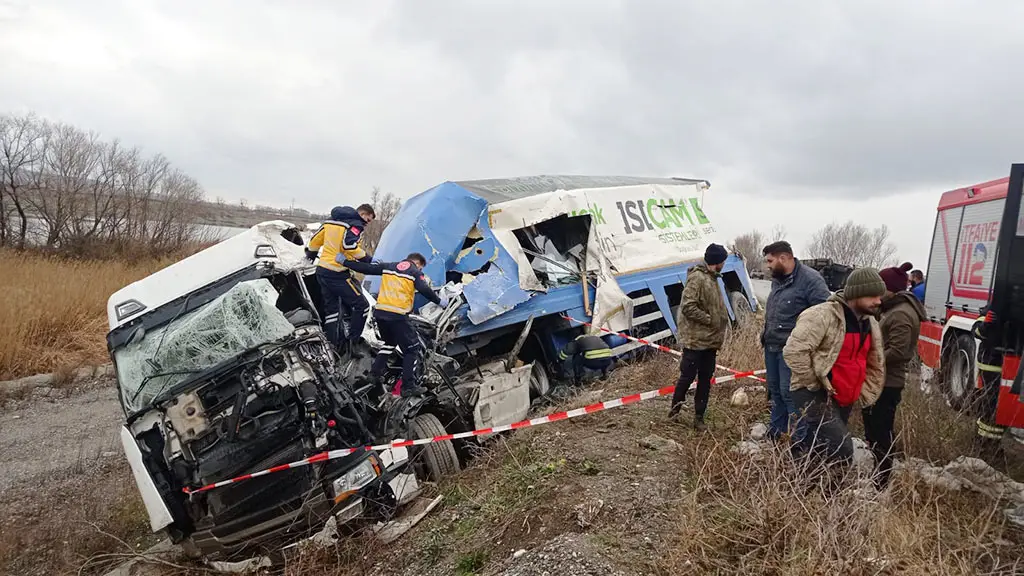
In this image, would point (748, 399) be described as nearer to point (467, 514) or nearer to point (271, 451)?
point (467, 514)

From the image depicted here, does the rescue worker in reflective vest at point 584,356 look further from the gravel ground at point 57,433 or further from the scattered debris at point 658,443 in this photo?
the gravel ground at point 57,433

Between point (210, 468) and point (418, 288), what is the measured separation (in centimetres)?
211

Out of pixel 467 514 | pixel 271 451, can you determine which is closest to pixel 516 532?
pixel 467 514

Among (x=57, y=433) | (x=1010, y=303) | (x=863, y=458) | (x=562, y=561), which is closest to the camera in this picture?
(x=562, y=561)

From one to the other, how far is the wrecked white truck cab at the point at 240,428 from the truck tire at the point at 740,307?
6637 millimetres

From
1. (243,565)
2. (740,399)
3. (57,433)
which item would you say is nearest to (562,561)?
(243,565)

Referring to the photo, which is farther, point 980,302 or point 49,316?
point 49,316

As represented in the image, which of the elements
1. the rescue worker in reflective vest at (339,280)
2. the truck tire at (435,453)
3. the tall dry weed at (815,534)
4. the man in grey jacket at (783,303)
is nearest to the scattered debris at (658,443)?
the man in grey jacket at (783,303)

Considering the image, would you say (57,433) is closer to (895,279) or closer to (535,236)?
(535,236)

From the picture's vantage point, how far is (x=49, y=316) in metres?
10.1

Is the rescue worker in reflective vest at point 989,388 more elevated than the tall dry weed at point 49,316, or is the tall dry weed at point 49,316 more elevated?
the rescue worker in reflective vest at point 989,388

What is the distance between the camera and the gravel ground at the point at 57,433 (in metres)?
6.19

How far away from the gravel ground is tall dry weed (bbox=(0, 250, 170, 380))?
41.1 inches

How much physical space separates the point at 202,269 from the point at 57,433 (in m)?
4.53
